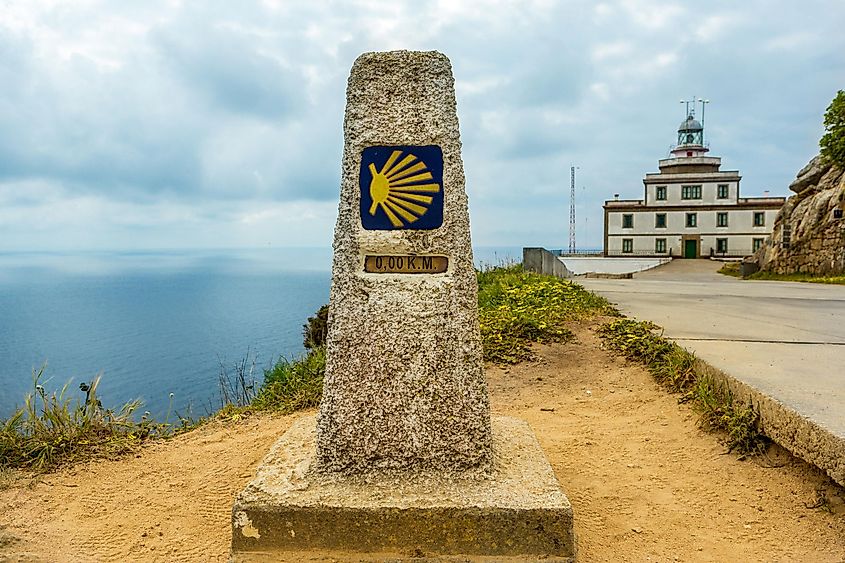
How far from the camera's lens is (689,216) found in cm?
4241

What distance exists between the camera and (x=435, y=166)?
3.16m

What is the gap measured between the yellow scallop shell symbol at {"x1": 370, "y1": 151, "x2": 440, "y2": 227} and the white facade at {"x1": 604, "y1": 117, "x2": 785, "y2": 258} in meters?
42.5

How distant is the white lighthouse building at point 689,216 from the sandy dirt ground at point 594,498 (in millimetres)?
40657

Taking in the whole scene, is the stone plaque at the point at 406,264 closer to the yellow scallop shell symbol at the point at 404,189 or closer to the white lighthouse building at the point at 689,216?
the yellow scallop shell symbol at the point at 404,189

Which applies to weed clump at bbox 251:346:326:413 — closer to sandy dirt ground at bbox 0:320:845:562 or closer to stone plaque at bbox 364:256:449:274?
sandy dirt ground at bbox 0:320:845:562

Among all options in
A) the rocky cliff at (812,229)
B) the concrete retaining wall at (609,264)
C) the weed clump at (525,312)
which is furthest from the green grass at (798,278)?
the concrete retaining wall at (609,264)

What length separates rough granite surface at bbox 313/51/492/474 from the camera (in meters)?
3.13

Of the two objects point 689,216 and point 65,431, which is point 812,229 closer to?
point 65,431

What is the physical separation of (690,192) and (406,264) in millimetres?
43820

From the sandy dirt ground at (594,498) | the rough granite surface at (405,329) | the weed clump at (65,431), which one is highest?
the rough granite surface at (405,329)

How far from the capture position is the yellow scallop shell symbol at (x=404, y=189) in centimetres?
316

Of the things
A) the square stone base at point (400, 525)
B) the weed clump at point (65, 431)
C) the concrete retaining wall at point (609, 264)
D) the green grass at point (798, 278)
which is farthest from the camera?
the concrete retaining wall at point (609, 264)

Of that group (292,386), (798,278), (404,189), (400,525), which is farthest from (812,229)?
(400,525)

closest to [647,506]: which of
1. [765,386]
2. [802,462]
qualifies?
[802,462]
